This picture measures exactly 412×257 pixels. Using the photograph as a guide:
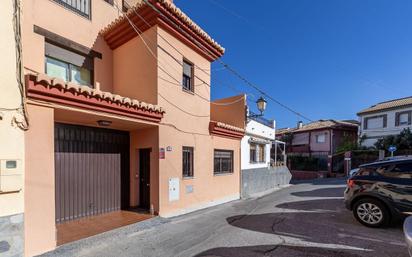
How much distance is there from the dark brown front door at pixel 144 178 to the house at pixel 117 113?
0.04m

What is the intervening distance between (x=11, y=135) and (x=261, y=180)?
12.4m

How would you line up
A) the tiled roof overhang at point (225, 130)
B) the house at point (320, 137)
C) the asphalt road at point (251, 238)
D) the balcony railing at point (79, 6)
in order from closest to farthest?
the asphalt road at point (251, 238)
the balcony railing at point (79, 6)
the tiled roof overhang at point (225, 130)
the house at point (320, 137)

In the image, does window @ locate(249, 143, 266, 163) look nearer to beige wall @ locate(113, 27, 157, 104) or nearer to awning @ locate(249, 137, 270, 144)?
awning @ locate(249, 137, 270, 144)

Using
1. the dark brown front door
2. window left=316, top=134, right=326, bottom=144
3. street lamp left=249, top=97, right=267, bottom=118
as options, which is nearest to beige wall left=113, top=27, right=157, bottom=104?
the dark brown front door

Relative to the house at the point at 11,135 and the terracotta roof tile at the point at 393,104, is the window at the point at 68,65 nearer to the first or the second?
the house at the point at 11,135

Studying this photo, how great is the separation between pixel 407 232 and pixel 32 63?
30.1 ft

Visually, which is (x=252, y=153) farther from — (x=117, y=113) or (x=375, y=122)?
(x=375, y=122)

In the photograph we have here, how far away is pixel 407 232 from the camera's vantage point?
3.19 meters

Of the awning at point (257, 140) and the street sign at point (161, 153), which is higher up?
the awning at point (257, 140)

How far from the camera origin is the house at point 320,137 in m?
28.4

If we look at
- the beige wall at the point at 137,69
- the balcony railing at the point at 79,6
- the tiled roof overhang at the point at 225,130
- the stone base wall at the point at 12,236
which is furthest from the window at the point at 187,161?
the balcony railing at the point at 79,6

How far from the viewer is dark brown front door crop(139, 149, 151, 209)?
8.07 meters

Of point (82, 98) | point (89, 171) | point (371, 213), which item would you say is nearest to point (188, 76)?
point (82, 98)

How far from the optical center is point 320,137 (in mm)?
29828
